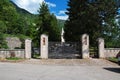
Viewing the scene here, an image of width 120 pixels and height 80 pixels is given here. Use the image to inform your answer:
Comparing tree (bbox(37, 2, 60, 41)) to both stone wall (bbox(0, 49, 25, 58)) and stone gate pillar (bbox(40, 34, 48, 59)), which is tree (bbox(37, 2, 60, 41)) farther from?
stone wall (bbox(0, 49, 25, 58))

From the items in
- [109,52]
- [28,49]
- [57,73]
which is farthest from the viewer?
[109,52]

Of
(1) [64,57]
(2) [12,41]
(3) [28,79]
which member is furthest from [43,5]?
(3) [28,79]

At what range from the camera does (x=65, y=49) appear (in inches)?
1178

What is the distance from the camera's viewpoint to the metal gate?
29.7 metres

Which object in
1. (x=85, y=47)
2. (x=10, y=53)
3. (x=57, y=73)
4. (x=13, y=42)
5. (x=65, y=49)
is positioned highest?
Result: (x=13, y=42)

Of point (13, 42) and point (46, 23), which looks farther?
point (46, 23)

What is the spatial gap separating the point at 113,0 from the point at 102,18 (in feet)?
9.98

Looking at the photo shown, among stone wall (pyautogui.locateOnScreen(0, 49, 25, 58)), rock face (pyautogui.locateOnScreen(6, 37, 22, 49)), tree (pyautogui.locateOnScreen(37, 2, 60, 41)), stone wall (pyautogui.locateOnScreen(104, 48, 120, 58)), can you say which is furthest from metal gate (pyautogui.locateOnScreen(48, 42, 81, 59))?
tree (pyautogui.locateOnScreen(37, 2, 60, 41))

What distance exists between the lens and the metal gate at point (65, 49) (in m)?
29.7

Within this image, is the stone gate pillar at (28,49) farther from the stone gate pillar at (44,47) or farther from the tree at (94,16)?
the tree at (94,16)

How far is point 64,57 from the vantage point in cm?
3003

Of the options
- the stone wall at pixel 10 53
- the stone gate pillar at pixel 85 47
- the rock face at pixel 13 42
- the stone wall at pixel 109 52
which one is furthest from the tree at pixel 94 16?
the rock face at pixel 13 42

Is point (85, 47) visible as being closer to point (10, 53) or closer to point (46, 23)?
point (10, 53)

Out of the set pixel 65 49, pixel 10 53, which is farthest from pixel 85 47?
pixel 10 53
